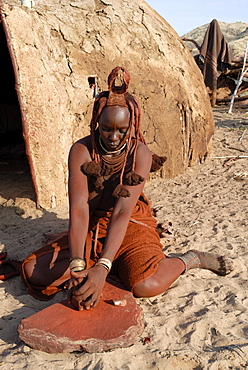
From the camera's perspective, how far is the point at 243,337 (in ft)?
6.79

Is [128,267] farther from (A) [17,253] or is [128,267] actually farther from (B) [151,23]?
(B) [151,23]

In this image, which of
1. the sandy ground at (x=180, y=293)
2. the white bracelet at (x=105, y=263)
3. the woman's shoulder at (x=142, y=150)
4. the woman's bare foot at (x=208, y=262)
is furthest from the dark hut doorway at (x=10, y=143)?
the white bracelet at (x=105, y=263)

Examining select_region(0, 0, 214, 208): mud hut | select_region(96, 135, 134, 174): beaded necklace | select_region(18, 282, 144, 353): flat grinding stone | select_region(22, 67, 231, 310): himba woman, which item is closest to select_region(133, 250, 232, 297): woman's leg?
select_region(22, 67, 231, 310): himba woman

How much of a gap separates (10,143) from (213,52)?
250 inches

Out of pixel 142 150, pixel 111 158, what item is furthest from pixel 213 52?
pixel 111 158

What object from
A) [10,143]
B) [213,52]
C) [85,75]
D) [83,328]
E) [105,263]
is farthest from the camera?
[213,52]

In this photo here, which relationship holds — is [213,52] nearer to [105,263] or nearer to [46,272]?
[46,272]

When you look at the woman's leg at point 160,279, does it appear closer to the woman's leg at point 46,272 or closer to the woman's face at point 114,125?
the woman's leg at point 46,272

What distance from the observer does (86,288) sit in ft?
6.86

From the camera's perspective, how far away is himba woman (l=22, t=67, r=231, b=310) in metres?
2.45

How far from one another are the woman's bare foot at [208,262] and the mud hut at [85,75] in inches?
78.7

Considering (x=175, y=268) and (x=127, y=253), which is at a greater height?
(x=127, y=253)

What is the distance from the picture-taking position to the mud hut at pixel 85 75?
13.1 feet

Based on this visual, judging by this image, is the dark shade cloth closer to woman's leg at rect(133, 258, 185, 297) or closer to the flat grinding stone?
woman's leg at rect(133, 258, 185, 297)
